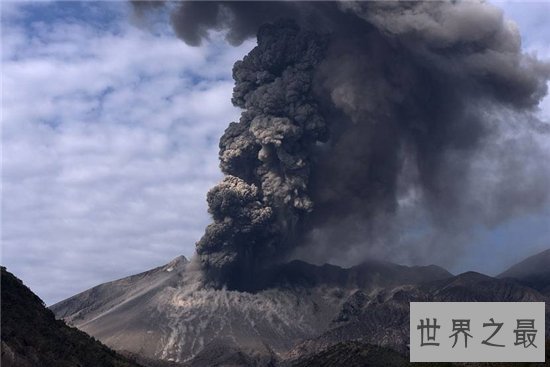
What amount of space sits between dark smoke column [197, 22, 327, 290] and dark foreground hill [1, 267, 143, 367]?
67465 millimetres

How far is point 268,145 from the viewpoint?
166000 millimetres

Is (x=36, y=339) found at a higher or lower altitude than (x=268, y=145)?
lower

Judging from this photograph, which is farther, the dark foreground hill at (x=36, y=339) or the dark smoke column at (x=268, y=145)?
the dark smoke column at (x=268, y=145)

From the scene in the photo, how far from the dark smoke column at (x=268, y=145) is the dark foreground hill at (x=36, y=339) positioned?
67465 mm

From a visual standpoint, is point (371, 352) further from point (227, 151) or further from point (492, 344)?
point (492, 344)

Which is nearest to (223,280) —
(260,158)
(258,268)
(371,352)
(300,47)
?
(258,268)

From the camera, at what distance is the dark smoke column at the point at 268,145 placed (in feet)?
546

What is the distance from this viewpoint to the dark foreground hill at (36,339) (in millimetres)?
80438

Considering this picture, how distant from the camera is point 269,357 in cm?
17750

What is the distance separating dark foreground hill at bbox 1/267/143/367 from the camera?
264ft

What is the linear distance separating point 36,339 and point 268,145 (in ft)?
273

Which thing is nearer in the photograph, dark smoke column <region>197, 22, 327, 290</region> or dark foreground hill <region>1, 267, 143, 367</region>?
dark foreground hill <region>1, 267, 143, 367</region>

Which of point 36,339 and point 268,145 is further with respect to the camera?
point 268,145

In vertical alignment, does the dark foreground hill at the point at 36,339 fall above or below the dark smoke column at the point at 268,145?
below
